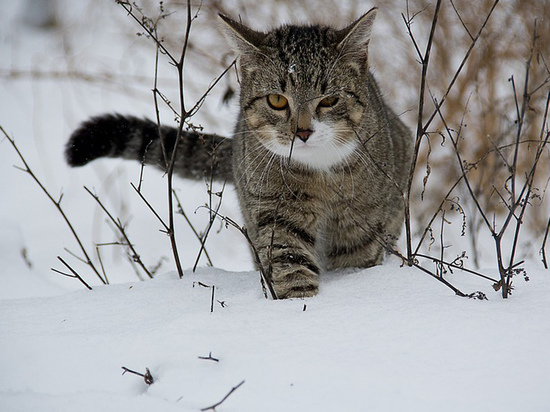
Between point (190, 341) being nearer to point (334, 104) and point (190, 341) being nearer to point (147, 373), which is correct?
point (147, 373)

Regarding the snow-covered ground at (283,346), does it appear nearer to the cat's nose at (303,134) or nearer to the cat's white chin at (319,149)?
the cat's white chin at (319,149)

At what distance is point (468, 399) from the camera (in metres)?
1.49

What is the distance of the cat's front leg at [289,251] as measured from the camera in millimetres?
2414

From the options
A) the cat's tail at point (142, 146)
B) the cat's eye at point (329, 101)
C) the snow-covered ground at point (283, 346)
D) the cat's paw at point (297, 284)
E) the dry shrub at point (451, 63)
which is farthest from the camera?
the dry shrub at point (451, 63)

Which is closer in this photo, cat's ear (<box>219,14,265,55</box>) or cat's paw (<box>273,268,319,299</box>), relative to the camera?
cat's paw (<box>273,268,319,299</box>)

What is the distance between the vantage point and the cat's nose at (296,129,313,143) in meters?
2.39

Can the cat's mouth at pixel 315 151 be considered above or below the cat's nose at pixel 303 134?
below

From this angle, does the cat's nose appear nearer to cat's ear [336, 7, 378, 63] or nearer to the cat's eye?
the cat's eye

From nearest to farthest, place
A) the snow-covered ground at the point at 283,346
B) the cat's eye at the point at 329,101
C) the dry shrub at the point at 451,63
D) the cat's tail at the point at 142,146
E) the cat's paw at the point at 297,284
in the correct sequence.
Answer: the snow-covered ground at the point at 283,346, the cat's paw at the point at 297,284, the cat's eye at the point at 329,101, the cat's tail at the point at 142,146, the dry shrub at the point at 451,63

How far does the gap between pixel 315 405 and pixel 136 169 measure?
18.0ft

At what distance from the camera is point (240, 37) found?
2545mm

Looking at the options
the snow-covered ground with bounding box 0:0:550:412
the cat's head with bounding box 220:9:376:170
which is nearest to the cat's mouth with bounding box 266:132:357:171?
the cat's head with bounding box 220:9:376:170

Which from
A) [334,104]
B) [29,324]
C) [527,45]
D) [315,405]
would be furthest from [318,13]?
[315,405]

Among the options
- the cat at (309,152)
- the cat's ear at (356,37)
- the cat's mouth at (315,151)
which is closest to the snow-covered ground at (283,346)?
the cat at (309,152)
